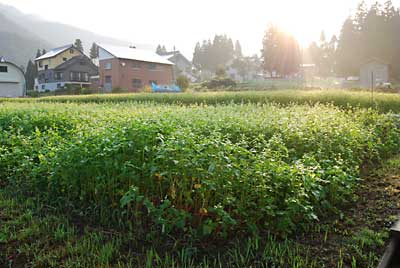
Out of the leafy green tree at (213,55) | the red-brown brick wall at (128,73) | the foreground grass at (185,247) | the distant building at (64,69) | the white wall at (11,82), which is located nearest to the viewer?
the foreground grass at (185,247)

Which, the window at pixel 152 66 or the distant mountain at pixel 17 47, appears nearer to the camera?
the window at pixel 152 66

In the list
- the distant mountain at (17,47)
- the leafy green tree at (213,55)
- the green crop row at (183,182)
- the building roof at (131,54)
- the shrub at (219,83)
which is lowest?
the green crop row at (183,182)

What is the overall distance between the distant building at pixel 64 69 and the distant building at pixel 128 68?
453 cm

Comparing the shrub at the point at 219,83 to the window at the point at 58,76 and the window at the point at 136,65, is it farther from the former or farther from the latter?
the window at the point at 58,76

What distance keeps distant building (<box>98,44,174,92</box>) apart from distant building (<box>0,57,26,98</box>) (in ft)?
26.6

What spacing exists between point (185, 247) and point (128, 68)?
94.5 ft

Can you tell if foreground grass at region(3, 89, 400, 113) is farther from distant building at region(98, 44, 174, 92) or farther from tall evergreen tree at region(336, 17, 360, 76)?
tall evergreen tree at region(336, 17, 360, 76)

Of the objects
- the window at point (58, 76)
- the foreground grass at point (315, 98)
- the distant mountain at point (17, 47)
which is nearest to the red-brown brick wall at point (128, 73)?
the window at point (58, 76)

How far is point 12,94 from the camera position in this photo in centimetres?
3022

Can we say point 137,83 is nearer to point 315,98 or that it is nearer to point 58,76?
point 58,76

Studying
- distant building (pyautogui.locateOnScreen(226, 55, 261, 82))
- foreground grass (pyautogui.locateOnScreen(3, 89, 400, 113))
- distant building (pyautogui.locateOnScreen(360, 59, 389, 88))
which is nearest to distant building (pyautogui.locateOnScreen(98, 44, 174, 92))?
foreground grass (pyautogui.locateOnScreen(3, 89, 400, 113))

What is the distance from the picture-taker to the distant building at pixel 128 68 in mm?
28734

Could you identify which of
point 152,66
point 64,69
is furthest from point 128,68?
point 64,69

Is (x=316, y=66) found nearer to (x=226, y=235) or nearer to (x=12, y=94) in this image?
(x=12, y=94)
